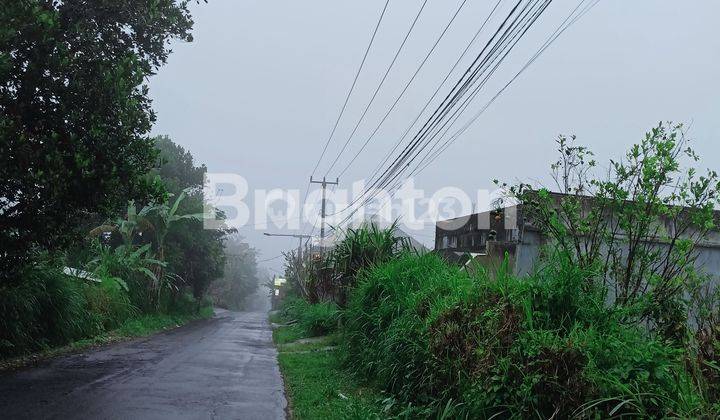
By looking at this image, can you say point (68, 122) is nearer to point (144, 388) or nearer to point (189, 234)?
point (144, 388)

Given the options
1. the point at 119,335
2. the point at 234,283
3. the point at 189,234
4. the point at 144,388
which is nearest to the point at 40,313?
the point at 144,388

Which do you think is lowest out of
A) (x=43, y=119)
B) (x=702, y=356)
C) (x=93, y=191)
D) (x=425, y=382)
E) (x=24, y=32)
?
(x=425, y=382)

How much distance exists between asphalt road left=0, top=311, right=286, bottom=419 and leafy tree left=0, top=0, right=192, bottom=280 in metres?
2.20

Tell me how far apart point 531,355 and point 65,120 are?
7.49m

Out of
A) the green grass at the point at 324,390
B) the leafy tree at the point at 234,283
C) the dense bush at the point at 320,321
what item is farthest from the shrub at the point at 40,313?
the leafy tree at the point at 234,283

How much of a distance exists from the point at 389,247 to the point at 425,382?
22.0 ft

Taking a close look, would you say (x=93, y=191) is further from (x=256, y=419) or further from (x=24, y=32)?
(x=256, y=419)

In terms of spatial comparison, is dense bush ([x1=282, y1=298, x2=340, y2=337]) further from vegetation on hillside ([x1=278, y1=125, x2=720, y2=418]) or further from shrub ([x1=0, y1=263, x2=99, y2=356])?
vegetation on hillside ([x1=278, y1=125, x2=720, y2=418])

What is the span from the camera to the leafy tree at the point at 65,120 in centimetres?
739

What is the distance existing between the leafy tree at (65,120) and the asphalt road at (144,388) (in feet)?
7.22

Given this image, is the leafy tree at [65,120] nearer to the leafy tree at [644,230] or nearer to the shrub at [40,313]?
the shrub at [40,313]

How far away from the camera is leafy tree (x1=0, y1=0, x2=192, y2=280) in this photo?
7.39 m

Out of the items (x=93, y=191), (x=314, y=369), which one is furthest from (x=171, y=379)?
(x=93, y=191)

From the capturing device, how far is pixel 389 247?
12.9 meters
